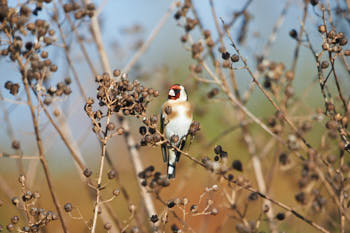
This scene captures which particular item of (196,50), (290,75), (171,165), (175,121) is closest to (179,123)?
(175,121)

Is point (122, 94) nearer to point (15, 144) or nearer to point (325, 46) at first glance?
point (15, 144)

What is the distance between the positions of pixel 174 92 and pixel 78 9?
4.45 ft

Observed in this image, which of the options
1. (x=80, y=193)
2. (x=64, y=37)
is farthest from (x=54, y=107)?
(x=80, y=193)

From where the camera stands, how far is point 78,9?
2916 mm

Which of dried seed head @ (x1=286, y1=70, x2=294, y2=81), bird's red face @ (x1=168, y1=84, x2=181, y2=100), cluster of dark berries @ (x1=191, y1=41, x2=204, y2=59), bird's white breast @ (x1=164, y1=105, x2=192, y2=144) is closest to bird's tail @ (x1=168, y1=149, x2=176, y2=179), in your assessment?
bird's white breast @ (x1=164, y1=105, x2=192, y2=144)

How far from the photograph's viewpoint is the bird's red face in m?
3.93

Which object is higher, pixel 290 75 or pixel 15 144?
pixel 15 144

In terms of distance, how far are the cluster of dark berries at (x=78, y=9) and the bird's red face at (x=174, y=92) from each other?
121 cm

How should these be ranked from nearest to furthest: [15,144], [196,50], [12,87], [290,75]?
[12,87], [15,144], [290,75], [196,50]

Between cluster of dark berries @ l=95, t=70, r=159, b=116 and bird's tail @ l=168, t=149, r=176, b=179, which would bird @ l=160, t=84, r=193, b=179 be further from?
cluster of dark berries @ l=95, t=70, r=159, b=116

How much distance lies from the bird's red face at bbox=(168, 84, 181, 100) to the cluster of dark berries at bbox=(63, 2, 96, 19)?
1.21 meters

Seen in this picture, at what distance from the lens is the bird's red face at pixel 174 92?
3.93 m

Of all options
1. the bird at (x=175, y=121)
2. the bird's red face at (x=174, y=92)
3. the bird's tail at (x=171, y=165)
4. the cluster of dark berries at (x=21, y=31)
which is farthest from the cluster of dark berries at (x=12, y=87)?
the bird's red face at (x=174, y=92)

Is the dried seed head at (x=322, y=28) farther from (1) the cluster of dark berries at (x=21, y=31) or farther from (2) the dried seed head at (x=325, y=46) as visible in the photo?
(1) the cluster of dark berries at (x=21, y=31)
